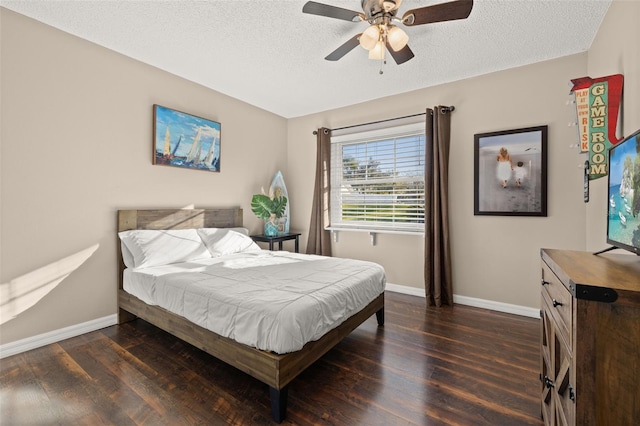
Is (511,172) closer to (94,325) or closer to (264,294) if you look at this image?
(264,294)

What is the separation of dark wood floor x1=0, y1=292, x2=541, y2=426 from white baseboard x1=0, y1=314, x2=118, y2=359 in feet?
0.25

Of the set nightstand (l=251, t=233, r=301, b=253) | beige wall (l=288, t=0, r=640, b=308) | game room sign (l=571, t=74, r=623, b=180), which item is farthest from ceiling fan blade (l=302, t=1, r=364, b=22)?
nightstand (l=251, t=233, r=301, b=253)

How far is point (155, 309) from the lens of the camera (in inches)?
94.1

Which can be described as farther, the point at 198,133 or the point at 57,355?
the point at 198,133

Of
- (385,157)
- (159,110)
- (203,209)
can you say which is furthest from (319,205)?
(159,110)

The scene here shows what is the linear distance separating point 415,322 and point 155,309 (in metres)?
2.41

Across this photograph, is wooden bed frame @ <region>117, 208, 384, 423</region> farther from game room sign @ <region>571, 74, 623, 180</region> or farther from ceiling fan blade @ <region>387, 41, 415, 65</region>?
ceiling fan blade @ <region>387, 41, 415, 65</region>

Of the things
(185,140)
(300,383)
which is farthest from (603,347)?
(185,140)

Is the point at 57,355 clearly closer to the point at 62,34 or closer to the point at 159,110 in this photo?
the point at 159,110

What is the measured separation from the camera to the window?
3766mm

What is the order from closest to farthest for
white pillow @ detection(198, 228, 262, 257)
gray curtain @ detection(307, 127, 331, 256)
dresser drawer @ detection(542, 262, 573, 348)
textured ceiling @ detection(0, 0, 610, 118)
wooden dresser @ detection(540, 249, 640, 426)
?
wooden dresser @ detection(540, 249, 640, 426), dresser drawer @ detection(542, 262, 573, 348), textured ceiling @ detection(0, 0, 610, 118), white pillow @ detection(198, 228, 262, 257), gray curtain @ detection(307, 127, 331, 256)

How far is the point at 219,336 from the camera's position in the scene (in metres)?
1.90

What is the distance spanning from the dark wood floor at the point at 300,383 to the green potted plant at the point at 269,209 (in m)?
1.94

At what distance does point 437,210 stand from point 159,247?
3049 mm
